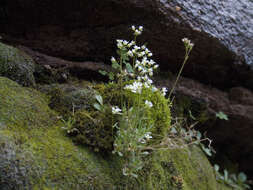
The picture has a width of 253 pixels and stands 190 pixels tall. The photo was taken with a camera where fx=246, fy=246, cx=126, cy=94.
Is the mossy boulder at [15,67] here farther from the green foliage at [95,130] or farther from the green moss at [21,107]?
the green foliage at [95,130]

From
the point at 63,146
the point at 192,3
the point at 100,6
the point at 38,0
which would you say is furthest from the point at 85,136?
the point at 192,3

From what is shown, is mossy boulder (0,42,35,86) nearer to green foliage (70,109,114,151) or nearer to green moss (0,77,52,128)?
green moss (0,77,52,128)

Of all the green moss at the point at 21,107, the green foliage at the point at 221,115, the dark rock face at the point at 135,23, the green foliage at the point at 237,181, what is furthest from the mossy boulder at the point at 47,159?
the green foliage at the point at 237,181

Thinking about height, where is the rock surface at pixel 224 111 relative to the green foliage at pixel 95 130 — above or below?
below

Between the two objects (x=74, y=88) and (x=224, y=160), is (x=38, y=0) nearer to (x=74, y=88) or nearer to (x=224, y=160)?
(x=74, y=88)

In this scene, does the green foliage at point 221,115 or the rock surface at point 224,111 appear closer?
the rock surface at point 224,111

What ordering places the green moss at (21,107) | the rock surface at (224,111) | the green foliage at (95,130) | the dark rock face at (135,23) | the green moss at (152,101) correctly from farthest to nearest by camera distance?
the rock surface at (224,111)
the dark rock face at (135,23)
the green moss at (152,101)
the green foliage at (95,130)
the green moss at (21,107)
